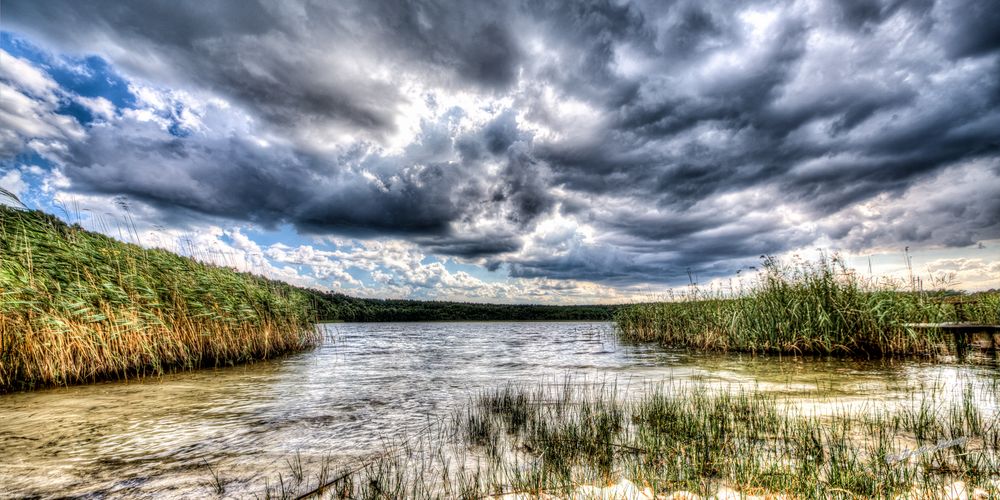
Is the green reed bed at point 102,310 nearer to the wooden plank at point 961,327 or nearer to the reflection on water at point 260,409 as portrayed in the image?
the reflection on water at point 260,409

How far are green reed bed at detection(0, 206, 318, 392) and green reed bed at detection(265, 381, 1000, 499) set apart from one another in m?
8.98

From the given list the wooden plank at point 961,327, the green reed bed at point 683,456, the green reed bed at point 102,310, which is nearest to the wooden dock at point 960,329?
the wooden plank at point 961,327

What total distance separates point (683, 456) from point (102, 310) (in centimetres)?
1284

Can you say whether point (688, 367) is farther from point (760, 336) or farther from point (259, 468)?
point (259, 468)

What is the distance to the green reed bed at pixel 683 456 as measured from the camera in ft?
11.2

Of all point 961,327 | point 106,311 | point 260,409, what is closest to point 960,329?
point 961,327

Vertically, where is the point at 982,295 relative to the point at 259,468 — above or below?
above

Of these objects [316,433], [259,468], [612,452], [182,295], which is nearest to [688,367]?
[612,452]

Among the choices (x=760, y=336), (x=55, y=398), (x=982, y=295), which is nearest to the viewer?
(x=55, y=398)

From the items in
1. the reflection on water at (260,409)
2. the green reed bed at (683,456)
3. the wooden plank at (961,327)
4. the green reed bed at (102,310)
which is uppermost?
the green reed bed at (102,310)

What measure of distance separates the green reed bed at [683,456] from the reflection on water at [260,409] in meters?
0.98

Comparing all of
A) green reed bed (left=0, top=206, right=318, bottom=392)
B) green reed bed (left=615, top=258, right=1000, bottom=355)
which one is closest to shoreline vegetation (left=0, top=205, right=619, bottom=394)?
green reed bed (left=0, top=206, right=318, bottom=392)

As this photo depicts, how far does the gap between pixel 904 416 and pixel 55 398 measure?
14430 millimetres

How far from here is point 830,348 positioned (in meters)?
13.5
